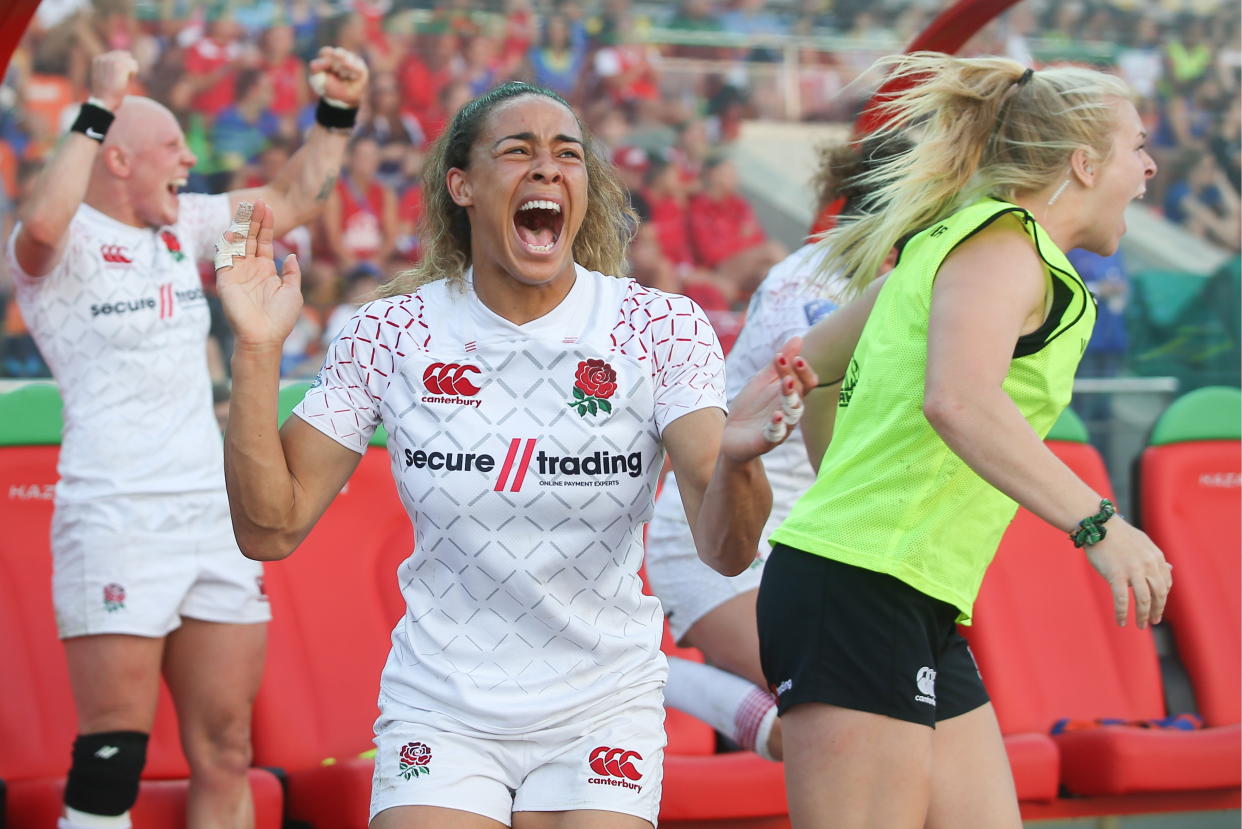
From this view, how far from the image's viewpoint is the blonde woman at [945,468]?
2547 millimetres

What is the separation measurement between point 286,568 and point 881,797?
9.88 ft

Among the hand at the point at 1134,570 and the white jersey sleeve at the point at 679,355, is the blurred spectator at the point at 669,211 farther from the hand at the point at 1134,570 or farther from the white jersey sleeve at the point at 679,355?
the hand at the point at 1134,570

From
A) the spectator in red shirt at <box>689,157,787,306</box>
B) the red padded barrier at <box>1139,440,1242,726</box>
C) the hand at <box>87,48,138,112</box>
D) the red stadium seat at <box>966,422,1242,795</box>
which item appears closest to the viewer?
the hand at <box>87,48,138,112</box>

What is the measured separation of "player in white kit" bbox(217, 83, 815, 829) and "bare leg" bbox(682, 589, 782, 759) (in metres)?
1.43

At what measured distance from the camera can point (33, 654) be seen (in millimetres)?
4902

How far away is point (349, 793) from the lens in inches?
172

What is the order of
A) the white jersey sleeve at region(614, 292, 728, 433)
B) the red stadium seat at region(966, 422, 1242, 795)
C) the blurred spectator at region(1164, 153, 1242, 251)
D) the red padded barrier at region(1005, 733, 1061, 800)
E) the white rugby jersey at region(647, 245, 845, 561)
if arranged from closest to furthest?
1. the white jersey sleeve at region(614, 292, 728, 433)
2. the white rugby jersey at region(647, 245, 845, 561)
3. the red padded barrier at region(1005, 733, 1061, 800)
4. the red stadium seat at region(966, 422, 1242, 795)
5. the blurred spectator at region(1164, 153, 1242, 251)

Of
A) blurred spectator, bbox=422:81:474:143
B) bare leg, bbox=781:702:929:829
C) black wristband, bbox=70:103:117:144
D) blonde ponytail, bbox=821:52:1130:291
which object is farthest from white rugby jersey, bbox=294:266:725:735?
blurred spectator, bbox=422:81:474:143

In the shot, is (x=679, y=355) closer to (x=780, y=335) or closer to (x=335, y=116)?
(x=780, y=335)

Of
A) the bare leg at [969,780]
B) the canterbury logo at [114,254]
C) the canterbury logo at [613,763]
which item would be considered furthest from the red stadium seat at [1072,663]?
the canterbury logo at [114,254]

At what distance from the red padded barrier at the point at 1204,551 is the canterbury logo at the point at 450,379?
409cm

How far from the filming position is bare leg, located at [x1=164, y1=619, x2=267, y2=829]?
4.23 meters

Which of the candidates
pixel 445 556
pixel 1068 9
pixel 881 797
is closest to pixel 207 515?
pixel 445 556

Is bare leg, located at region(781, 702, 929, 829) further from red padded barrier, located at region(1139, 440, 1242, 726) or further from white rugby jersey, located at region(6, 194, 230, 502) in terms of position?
red padded barrier, located at region(1139, 440, 1242, 726)
